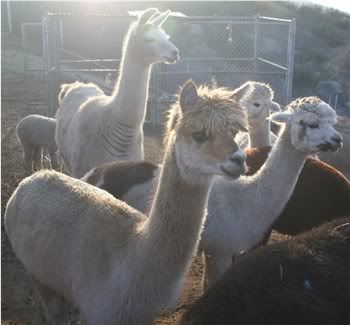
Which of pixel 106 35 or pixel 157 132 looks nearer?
pixel 157 132

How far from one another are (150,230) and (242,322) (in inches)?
Answer: 36.9

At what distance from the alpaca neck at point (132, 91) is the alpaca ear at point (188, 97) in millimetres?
2699

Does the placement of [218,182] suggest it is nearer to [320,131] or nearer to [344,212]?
[320,131]

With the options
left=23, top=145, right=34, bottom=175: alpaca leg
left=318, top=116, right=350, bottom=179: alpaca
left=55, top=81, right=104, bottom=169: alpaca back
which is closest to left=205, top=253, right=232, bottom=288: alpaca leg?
left=55, top=81, right=104, bottom=169: alpaca back

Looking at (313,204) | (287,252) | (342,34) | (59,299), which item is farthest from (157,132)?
(342,34)

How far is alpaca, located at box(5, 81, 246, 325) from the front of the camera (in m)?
2.98

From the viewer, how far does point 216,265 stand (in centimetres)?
415

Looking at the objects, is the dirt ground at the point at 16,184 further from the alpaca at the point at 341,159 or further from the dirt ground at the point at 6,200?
the alpaca at the point at 341,159

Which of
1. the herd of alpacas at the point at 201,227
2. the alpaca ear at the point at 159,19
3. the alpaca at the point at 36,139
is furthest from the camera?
the alpaca at the point at 36,139

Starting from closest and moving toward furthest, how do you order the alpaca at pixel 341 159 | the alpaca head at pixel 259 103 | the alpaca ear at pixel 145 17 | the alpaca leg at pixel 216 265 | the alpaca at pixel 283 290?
the alpaca at pixel 283 290, the alpaca leg at pixel 216 265, the alpaca ear at pixel 145 17, the alpaca head at pixel 259 103, the alpaca at pixel 341 159

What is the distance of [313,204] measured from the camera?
16.0 feet

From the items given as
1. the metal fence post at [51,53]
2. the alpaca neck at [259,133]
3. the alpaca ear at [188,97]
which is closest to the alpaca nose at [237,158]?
the alpaca ear at [188,97]

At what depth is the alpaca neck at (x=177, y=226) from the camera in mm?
3014

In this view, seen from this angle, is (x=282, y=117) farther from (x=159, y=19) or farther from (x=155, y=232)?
(x=159, y=19)
